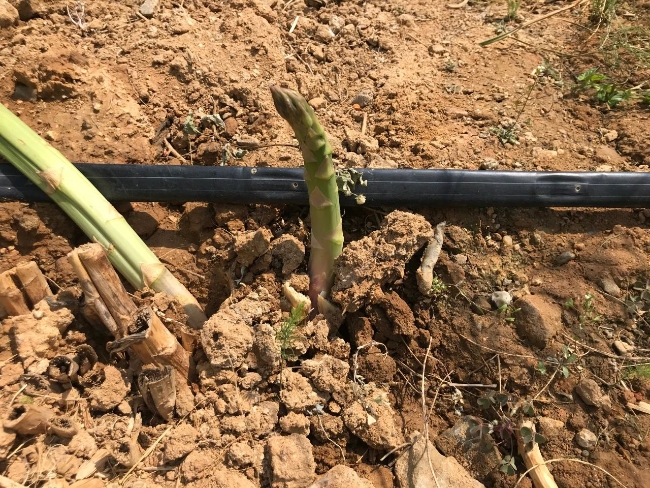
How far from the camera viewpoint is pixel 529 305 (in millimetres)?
1693

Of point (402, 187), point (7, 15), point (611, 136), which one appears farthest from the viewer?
point (7, 15)

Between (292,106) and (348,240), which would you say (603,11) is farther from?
(292,106)

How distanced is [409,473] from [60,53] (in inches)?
91.5

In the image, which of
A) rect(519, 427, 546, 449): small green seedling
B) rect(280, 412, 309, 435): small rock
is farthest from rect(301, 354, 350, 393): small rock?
rect(519, 427, 546, 449): small green seedling

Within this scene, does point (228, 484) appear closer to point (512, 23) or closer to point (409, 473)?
point (409, 473)

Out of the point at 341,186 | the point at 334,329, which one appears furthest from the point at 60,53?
the point at 334,329

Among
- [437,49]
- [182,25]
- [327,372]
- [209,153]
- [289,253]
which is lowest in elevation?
[327,372]

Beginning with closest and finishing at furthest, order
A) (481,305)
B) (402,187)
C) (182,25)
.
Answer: (481,305) → (402,187) → (182,25)

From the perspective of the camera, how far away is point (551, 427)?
1515 millimetres

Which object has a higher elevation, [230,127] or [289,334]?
[230,127]

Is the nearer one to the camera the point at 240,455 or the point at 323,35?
the point at 240,455

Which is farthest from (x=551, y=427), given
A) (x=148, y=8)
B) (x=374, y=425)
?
(x=148, y=8)

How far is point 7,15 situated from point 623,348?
3.09 metres

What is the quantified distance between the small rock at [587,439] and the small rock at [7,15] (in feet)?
10.0
